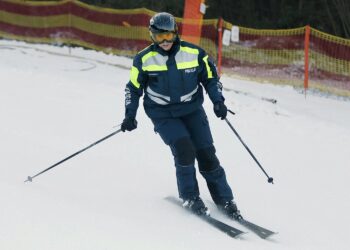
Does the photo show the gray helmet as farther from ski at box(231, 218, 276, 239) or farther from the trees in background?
the trees in background

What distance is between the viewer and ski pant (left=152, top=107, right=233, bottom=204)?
4.46 meters

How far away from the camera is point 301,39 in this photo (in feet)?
40.1

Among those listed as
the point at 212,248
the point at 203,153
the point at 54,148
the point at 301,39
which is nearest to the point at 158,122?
the point at 203,153

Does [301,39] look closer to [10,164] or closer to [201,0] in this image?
[201,0]

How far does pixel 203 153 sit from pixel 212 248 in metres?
1.13

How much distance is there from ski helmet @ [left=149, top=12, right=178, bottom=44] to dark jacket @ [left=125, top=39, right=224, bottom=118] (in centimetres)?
10

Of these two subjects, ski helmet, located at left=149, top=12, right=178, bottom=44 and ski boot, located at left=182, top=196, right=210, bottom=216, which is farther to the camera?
ski boot, located at left=182, top=196, right=210, bottom=216

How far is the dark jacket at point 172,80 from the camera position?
439cm

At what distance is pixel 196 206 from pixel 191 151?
1.54 ft

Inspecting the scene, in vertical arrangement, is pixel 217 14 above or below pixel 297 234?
above

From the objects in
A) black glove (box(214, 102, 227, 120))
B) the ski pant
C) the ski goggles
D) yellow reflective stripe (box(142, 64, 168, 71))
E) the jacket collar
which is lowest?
the ski pant

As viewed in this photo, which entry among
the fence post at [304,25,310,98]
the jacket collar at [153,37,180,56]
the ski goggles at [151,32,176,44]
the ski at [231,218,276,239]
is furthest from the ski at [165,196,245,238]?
the fence post at [304,25,310,98]

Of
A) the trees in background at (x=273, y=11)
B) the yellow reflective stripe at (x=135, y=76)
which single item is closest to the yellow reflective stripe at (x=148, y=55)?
the yellow reflective stripe at (x=135, y=76)

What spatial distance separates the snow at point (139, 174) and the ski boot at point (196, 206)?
0.29ft
